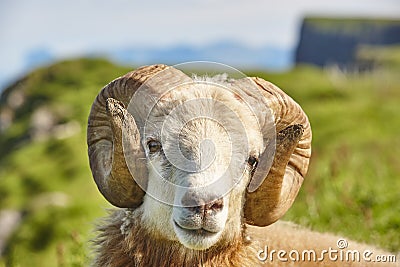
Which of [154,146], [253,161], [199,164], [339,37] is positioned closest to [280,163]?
[253,161]

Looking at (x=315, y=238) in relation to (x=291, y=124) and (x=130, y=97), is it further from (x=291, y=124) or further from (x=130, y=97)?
(x=130, y=97)

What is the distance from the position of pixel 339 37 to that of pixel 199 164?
3210 inches

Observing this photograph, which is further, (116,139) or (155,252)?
(155,252)

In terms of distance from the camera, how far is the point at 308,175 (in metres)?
13.3

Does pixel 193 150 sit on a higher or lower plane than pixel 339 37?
higher

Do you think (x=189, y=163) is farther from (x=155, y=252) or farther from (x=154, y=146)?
(x=155, y=252)

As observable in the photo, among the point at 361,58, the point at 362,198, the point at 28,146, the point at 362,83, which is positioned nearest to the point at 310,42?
the point at 361,58

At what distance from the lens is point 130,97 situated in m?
5.64

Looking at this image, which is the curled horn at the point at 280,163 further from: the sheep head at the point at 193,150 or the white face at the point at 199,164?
the white face at the point at 199,164

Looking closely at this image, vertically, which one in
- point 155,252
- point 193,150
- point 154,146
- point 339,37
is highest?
point 193,150

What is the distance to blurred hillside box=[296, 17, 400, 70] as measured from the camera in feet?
262

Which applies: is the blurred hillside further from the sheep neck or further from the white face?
the white face

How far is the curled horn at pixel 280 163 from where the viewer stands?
18.1ft

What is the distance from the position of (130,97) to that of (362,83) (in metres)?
40.5
